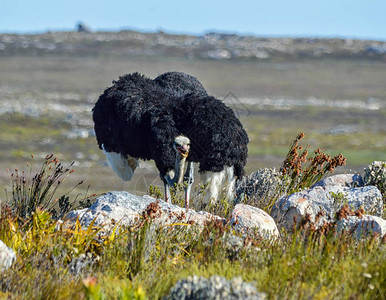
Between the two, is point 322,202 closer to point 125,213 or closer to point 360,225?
point 360,225

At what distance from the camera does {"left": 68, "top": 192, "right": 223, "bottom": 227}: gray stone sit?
7387 millimetres

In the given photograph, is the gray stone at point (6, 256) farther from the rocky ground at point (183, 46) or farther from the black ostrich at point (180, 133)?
the rocky ground at point (183, 46)

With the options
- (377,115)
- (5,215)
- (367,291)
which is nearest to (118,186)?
(5,215)

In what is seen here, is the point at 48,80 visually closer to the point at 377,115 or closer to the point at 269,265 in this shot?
the point at 377,115

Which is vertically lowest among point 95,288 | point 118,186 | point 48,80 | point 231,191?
point 48,80

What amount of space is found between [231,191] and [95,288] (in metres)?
4.66

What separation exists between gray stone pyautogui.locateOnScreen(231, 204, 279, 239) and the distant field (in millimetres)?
3067

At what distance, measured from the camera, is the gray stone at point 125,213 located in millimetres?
7387

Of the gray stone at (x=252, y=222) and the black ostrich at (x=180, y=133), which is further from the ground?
the black ostrich at (x=180, y=133)

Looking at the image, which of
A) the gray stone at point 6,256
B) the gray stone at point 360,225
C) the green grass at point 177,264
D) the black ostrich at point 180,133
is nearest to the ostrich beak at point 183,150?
the black ostrich at point 180,133

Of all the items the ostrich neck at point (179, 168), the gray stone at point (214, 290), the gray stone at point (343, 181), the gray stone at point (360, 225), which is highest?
the gray stone at point (214, 290)

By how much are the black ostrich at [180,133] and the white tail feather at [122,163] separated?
67 cm

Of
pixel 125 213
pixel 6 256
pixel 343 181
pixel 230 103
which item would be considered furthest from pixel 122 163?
pixel 230 103

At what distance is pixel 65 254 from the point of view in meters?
6.37
